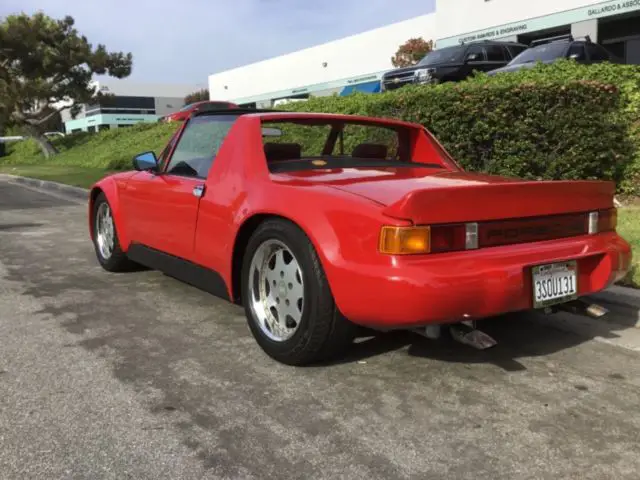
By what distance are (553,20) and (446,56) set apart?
35.2 ft

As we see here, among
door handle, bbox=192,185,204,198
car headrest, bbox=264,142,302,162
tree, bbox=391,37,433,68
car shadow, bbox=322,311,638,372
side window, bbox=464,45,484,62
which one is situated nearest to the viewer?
car shadow, bbox=322,311,638,372

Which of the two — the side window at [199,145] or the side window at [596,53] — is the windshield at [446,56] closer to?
the side window at [596,53]

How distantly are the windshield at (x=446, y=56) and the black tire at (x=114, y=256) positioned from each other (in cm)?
1149

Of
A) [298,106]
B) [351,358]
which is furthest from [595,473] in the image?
[298,106]

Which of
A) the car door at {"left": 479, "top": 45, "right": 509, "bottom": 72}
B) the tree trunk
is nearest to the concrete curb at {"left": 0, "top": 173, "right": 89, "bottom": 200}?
the car door at {"left": 479, "top": 45, "right": 509, "bottom": 72}

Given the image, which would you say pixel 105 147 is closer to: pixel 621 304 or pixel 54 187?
pixel 54 187

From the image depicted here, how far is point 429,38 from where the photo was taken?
1299 inches

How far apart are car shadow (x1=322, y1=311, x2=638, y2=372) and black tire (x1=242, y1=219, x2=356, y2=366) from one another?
0.66 feet

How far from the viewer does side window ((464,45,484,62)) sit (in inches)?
604

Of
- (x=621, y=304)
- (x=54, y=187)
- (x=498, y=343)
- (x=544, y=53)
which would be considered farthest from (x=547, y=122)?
(x=54, y=187)

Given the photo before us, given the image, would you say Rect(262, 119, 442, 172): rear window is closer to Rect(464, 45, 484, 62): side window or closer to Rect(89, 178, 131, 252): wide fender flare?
Rect(89, 178, 131, 252): wide fender flare

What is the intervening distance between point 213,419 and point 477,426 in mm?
1180

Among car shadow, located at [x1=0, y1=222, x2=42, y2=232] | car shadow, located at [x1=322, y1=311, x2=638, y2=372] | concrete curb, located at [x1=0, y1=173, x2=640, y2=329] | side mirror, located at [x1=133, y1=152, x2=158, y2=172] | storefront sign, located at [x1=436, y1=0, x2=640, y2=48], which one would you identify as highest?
storefront sign, located at [x1=436, y1=0, x2=640, y2=48]

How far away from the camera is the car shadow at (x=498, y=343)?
3.60 m
